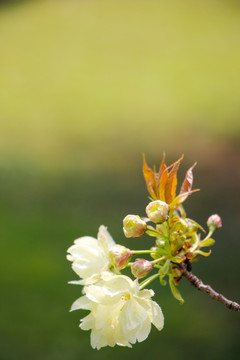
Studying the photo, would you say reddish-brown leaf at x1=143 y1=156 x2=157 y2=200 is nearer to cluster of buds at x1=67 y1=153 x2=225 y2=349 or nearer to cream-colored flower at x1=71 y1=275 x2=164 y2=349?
cluster of buds at x1=67 y1=153 x2=225 y2=349

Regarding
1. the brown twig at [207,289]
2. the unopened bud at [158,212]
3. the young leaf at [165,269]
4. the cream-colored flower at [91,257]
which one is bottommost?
the brown twig at [207,289]

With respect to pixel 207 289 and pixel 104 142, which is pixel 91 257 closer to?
pixel 207 289

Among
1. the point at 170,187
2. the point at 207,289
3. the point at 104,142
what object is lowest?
the point at 207,289

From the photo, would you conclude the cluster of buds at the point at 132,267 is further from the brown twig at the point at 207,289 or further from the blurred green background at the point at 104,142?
the blurred green background at the point at 104,142

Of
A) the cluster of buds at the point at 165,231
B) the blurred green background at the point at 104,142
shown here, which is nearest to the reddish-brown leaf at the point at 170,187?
the cluster of buds at the point at 165,231

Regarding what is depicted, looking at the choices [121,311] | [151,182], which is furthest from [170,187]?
[121,311]

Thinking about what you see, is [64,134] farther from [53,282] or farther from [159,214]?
[159,214]

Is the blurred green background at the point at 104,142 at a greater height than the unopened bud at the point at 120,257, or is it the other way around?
the blurred green background at the point at 104,142
